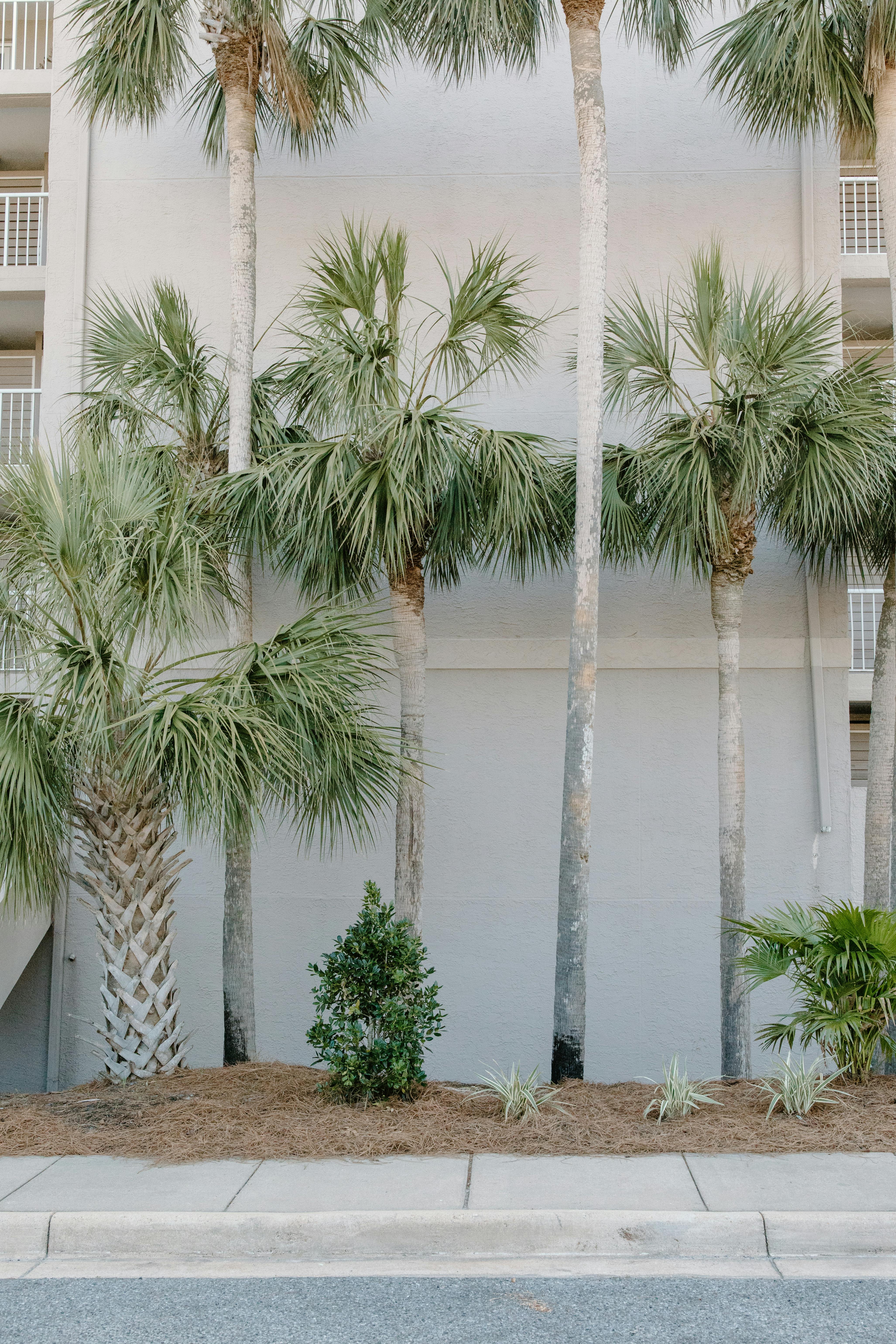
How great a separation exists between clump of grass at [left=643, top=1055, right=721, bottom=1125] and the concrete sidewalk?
1073 mm

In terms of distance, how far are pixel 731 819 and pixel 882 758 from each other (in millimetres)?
1397

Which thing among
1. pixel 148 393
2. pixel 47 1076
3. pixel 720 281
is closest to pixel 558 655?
pixel 720 281

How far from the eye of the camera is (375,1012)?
7145 millimetres

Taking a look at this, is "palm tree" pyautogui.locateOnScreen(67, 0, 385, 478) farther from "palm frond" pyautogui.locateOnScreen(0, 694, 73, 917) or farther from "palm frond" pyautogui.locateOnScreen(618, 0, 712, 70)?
"palm frond" pyautogui.locateOnScreen(0, 694, 73, 917)

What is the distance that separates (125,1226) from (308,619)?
3939 mm

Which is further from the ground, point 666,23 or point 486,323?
point 666,23

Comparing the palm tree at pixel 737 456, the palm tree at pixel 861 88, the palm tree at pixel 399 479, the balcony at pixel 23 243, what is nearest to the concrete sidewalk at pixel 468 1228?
the palm tree at pixel 737 456

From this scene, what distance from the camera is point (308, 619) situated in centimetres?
782

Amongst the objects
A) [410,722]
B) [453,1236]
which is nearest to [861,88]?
[410,722]

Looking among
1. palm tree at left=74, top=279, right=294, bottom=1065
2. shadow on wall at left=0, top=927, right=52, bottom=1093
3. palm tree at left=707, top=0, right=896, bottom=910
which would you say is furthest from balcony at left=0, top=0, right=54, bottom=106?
shadow on wall at left=0, top=927, right=52, bottom=1093

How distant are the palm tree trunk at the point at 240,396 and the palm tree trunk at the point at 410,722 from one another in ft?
3.98

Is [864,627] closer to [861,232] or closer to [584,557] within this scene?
[861,232]

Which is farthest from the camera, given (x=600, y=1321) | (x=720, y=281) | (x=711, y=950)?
(x=711, y=950)

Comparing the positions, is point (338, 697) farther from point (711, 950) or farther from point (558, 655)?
point (711, 950)
